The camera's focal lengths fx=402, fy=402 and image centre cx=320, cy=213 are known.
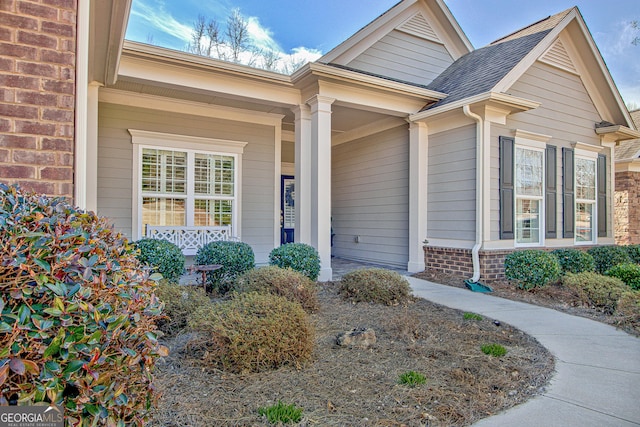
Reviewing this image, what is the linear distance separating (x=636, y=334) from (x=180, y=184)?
24.2 ft

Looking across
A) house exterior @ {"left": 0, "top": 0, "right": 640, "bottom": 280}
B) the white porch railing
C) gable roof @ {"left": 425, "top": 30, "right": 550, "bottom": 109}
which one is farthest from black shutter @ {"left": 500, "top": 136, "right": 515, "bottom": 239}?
the white porch railing

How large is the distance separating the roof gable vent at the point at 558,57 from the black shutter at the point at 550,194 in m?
1.76

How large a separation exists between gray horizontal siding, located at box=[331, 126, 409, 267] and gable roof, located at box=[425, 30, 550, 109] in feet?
4.49

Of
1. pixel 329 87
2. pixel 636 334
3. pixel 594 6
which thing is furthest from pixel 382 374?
pixel 594 6

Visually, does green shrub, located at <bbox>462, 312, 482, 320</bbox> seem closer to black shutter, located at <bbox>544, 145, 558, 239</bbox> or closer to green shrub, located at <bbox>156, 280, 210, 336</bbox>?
green shrub, located at <bbox>156, 280, 210, 336</bbox>

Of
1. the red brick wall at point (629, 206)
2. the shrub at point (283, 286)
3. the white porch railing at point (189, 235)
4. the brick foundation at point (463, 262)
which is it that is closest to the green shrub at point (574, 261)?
the brick foundation at point (463, 262)

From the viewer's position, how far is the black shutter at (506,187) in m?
7.32

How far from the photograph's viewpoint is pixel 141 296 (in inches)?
65.0

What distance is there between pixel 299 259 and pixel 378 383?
3.58 m

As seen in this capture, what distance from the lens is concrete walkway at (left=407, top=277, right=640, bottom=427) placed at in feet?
8.20

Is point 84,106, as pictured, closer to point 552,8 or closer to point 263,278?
point 263,278

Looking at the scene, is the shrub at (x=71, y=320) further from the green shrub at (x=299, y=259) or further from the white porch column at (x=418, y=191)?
the white porch column at (x=418, y=191)

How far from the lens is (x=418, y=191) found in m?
8.29

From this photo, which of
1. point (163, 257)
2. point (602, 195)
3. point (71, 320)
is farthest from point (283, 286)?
point (602, 195)
